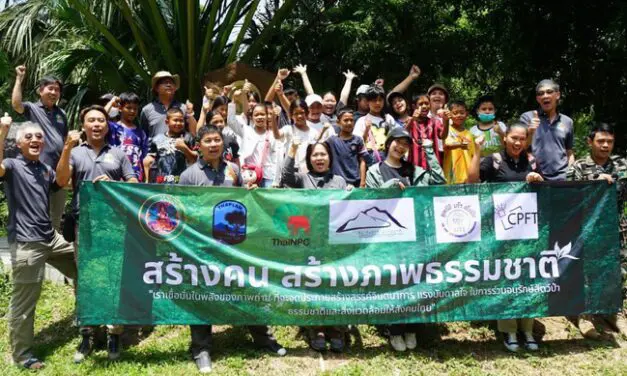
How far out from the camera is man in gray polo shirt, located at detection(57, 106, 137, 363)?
4.57 metres

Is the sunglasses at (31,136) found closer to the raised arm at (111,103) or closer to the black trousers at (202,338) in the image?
the raised arm at (111,103)

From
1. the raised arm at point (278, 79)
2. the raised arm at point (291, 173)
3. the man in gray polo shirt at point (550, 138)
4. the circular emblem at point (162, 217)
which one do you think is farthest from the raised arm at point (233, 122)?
the man in gray polo shirt at point (550, 138)

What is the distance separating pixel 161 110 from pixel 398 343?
3.44 metres

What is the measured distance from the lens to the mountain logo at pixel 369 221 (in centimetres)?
462

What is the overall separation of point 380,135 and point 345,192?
164 centimetres

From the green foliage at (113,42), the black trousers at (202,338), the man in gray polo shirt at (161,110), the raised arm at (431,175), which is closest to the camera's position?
the black trousers at (202,338)

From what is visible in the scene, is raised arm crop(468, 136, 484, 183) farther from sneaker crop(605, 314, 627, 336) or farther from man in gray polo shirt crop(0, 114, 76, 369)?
man in gray polo shirt crop(0, 114, 76, 369)

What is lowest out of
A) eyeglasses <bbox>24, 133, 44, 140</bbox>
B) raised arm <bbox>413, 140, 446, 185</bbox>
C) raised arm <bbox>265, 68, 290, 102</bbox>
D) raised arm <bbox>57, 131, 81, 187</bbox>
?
raised arm <bbox>413, 140, 446, 185</bbox>

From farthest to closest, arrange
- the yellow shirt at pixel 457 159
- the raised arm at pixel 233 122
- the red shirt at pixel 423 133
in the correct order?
the raised arm at pixel 233 122 → the yellow shirt at pixel 457 159 → the red shirt at pixel 423 133

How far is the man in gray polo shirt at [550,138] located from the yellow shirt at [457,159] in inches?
25.3

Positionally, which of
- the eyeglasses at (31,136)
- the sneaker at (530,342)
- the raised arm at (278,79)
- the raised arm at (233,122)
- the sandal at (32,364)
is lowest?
the sneaker at (530,342)

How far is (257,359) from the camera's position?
4602mm

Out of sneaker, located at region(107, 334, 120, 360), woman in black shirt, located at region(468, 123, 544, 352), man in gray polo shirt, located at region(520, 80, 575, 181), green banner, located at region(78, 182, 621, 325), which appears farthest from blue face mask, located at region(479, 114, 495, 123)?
sneaker, located at region(107, 334, 120, 360)

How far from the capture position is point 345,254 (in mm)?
4602
